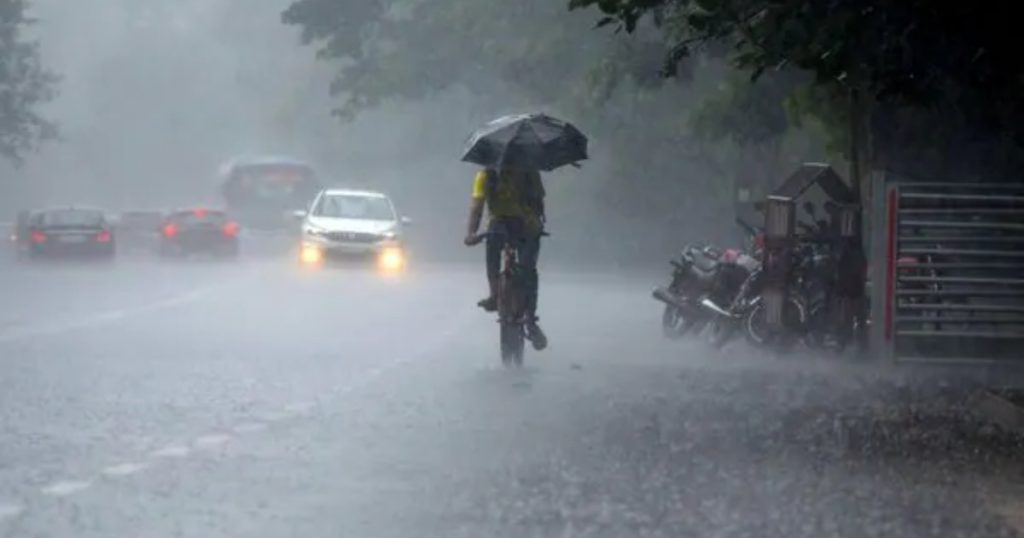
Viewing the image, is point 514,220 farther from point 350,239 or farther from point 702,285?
point 350,239

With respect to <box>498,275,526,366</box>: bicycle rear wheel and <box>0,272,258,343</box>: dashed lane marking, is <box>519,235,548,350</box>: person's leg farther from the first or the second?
<box>0,272,258,343</box>: dashed lane marking

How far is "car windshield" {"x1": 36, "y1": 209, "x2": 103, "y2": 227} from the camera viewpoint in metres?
55.9

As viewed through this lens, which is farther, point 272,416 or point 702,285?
point 702,285

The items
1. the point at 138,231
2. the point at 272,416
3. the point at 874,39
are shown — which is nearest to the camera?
the point at 272,416

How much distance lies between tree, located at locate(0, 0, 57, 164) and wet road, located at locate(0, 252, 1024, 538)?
47.4 m

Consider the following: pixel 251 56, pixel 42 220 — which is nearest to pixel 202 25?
pixel 251 56

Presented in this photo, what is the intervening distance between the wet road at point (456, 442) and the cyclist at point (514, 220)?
2.36 ft

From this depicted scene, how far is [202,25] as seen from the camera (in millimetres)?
145250

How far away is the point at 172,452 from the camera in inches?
535

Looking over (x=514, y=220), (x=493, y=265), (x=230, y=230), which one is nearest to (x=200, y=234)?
(x=230, y=230)

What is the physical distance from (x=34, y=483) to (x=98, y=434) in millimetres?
2425

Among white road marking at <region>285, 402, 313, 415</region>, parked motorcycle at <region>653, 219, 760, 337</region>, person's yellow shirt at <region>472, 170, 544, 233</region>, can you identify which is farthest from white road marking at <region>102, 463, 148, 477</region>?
parked motorcycle at <region>653, 219, 760, 337</region>

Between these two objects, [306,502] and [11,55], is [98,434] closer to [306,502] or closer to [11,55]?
[306,502]

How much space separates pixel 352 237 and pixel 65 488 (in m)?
34.8
